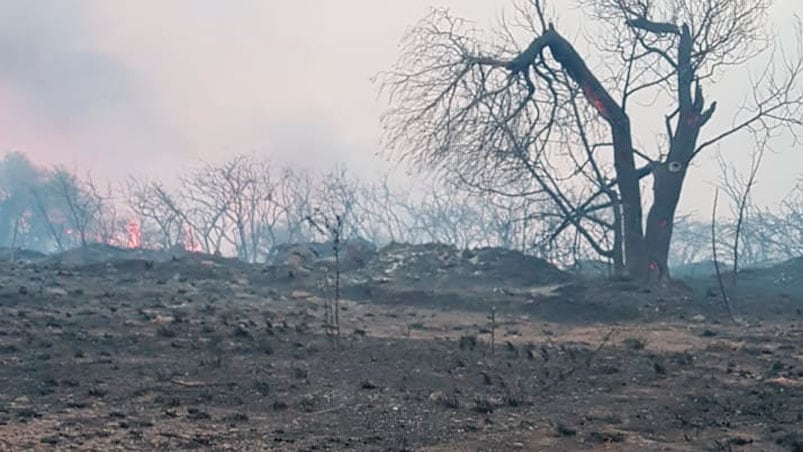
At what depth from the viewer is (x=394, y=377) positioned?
968 cm

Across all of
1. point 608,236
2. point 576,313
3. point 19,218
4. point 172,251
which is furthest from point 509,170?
point 19,218

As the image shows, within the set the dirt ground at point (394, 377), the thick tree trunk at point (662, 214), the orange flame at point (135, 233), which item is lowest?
the dirt ground at point (394, 377)

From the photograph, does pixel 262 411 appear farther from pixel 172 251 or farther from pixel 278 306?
pixel 172 251

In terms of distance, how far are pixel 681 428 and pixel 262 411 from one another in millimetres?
3857

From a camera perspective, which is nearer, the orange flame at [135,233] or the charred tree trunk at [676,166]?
the charred tree trunk at [676,166]

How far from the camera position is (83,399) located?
27.5ft

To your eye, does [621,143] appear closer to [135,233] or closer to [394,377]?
[394,377]

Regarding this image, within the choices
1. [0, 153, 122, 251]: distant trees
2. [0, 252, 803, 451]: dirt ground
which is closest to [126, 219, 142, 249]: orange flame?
[0, 153, 122, 251]: distant trees

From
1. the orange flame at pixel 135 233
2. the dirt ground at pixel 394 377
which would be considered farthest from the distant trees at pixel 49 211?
the dirt ground at pixel 394 377

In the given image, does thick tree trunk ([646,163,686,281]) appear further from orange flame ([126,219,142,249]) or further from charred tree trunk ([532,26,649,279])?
orange flame ([126,219,142,249])

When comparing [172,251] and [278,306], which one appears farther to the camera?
[172,251]

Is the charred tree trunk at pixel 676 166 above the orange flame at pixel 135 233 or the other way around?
the other way around

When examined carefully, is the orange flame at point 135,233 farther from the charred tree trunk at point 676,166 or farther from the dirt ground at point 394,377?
the charred tree trunk at point 676,166

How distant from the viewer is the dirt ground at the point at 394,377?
7.20 metres
